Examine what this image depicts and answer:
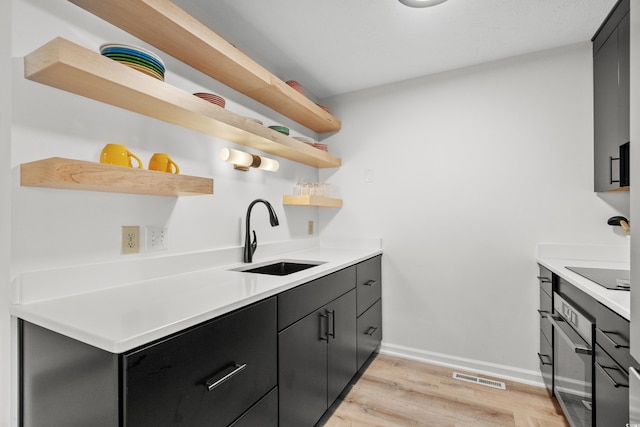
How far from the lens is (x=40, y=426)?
99cm

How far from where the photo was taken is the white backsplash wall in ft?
3.55

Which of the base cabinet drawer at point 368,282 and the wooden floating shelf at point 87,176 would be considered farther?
the base cabinet drawer at point 368,282

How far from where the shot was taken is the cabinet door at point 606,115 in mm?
1720

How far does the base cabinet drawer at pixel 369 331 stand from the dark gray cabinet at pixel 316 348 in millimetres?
123

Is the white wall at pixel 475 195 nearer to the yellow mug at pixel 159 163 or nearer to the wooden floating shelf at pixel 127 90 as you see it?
the wooden floating shelf at pixel 127 90

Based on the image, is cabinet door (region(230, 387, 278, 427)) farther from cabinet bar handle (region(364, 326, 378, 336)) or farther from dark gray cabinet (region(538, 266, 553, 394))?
dark gray cabinet (region(538, 266, 553, 394))

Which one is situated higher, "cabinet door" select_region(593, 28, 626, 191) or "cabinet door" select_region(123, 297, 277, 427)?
"cabinet door" select_region(593, 28, 626, 191)

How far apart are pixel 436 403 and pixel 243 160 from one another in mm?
1877

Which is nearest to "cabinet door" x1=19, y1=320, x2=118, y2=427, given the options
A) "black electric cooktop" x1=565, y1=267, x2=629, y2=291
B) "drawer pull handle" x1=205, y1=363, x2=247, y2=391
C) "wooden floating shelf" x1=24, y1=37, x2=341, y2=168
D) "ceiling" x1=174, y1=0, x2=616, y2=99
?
"drawer pull handle" x1=205, y1=363, x2=247, y2=391

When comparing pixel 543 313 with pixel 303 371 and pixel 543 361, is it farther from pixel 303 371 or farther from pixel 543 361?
pixel 303 371

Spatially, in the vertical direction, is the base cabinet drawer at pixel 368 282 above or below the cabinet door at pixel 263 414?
above

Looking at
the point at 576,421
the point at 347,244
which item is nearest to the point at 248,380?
the point at 576,421

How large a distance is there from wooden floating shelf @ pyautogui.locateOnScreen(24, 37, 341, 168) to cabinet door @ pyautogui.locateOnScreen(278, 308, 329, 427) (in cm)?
105

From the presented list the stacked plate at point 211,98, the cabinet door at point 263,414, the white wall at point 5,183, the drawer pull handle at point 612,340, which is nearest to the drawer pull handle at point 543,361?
the drawer pull handle at point 612,340
